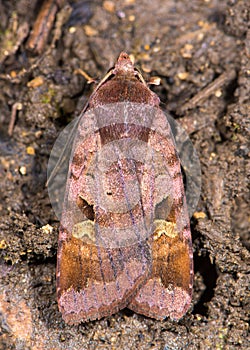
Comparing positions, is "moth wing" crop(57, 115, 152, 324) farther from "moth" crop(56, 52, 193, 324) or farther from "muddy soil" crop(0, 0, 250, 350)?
"muddy soil" crop(0, 0, 250, 350)

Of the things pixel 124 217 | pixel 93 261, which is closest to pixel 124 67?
pixel 124 217

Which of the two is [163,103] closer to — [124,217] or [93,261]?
[124,217]

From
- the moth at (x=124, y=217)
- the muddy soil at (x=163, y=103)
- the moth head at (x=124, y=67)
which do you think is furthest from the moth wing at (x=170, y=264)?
the moth head at (x=124, y=67)

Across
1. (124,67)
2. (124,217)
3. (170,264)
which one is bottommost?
(170,264)

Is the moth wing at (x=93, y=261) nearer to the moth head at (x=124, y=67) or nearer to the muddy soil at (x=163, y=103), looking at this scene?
the muddy soil at (x=163, y=103)

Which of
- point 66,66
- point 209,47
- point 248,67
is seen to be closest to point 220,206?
point 248,67

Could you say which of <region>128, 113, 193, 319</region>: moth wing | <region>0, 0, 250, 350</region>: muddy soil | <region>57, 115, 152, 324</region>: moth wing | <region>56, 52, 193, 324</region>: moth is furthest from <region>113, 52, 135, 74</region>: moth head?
<region>57, 115, 152, 324</region>: moth wing

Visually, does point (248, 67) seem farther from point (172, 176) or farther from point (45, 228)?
point (45, 228)
